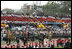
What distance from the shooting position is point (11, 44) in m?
6.25

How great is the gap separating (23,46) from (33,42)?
77cm

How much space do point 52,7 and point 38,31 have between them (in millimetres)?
3100

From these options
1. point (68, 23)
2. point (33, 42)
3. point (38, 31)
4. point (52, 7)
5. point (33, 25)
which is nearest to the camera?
point (33, 42)

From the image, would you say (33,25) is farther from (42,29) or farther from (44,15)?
(44,15)

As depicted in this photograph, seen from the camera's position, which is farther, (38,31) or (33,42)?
(38,31)

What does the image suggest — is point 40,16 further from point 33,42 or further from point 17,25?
point 33,42

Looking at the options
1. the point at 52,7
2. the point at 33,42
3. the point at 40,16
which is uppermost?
the point at 52,7

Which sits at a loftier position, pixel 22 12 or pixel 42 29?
pixel 22 12

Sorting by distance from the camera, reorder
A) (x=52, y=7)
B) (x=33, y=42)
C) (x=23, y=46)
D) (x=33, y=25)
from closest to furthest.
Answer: (x=23, y=46), (x=33, y=42), (x=33, y=25), (x=52, y=7)

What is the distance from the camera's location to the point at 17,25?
300 inches

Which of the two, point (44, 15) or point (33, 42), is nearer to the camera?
point (33, 42)

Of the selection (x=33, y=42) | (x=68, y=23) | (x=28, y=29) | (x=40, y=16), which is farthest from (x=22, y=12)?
(x=68, y=23)

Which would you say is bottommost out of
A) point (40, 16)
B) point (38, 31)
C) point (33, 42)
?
point (33, 42)

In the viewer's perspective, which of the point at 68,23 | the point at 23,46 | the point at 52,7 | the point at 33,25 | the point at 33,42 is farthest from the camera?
the point at 52,7
